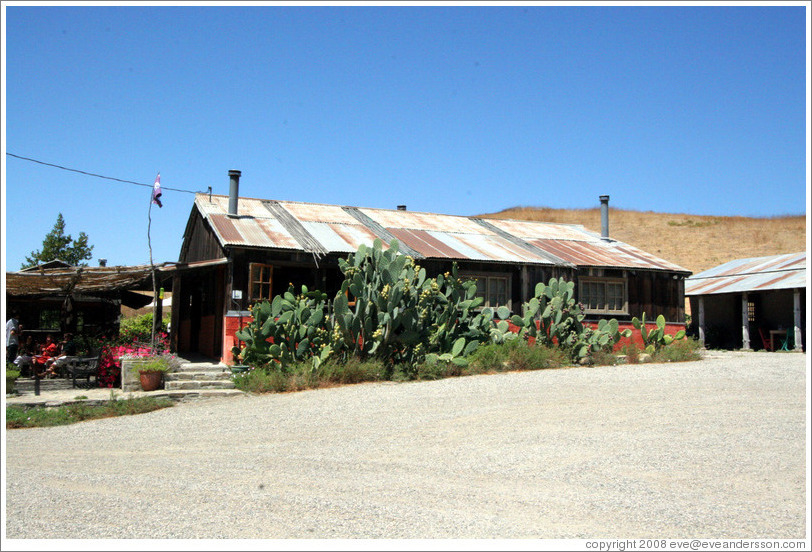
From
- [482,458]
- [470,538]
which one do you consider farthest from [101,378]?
[470,538]

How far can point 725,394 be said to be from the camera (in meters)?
11.5

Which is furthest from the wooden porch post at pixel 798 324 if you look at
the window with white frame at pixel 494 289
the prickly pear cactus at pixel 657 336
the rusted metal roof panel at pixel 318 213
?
the rusted metal roof panel at pixel 318 213

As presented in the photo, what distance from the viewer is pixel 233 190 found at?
18406mm

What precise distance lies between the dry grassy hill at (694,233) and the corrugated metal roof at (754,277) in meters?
26.8

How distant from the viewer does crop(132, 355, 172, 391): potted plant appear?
43.4 ft

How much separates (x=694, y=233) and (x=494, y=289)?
168 feet

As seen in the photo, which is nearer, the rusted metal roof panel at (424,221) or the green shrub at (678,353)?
the green shrub at (678,353)

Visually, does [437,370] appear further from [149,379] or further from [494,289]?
[494,289]

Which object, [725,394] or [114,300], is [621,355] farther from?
[114,300]

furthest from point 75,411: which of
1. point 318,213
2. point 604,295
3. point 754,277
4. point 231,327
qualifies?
point 754,277

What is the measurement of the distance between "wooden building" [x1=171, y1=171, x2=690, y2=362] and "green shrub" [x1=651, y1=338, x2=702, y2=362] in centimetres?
245

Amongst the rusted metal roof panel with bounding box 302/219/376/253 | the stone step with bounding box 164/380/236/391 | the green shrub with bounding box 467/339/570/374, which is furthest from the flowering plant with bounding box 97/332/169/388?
the green shrub with bounding box 467/339/570/374

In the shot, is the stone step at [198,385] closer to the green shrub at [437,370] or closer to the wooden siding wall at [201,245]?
the green shrub at [437,370]

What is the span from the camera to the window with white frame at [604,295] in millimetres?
20266
